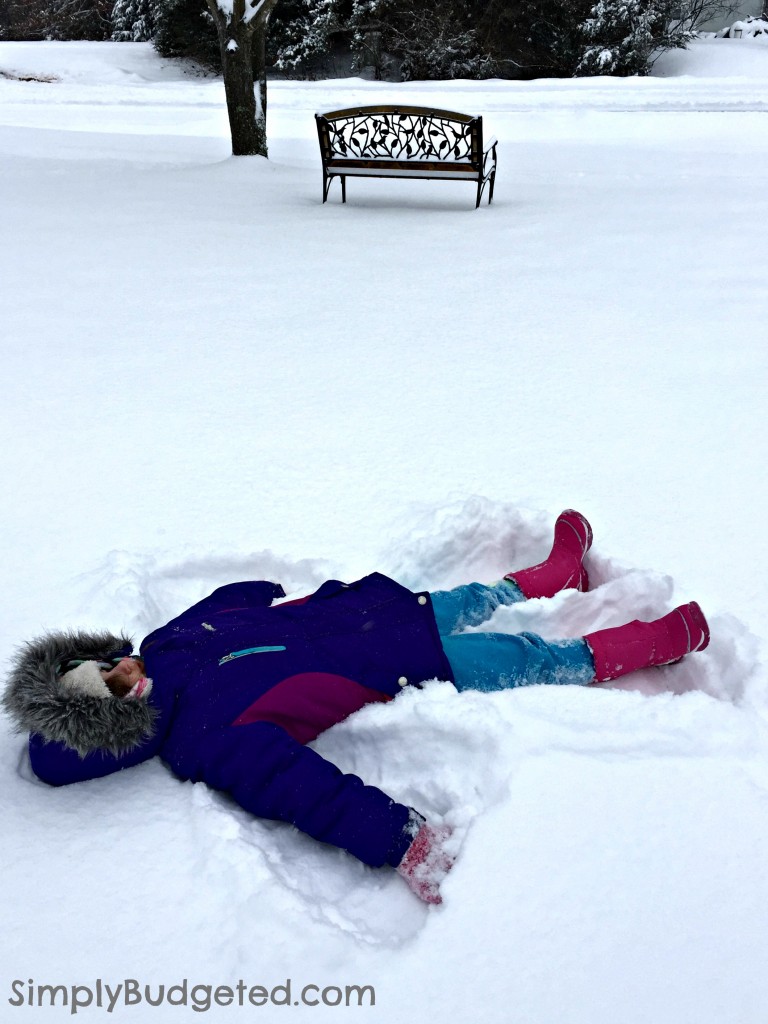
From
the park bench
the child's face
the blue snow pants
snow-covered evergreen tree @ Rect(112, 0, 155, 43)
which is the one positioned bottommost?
the blue snow pants

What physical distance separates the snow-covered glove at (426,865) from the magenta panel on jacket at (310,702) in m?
0.40

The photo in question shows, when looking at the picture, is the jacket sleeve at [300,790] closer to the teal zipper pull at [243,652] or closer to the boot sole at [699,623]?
the teal zipper pull at [243,652]

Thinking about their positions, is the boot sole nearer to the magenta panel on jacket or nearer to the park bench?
the magenta panel on jacket

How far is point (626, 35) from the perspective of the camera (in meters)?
17.9

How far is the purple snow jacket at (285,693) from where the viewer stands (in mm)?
1686

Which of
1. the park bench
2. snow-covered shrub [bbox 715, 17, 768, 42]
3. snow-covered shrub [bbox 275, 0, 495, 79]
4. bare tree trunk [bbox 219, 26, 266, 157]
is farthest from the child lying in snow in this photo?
snow-covered shrub [bbox 715, 17, 768, 42]

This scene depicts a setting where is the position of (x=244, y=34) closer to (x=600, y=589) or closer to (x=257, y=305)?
(x=257, y=305)

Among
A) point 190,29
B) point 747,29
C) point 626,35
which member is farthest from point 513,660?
point 190,29

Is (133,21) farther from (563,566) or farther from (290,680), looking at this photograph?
(290,680)

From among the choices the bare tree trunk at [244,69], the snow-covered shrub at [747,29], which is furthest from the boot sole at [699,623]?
the snow-covered shrub at [747,29]

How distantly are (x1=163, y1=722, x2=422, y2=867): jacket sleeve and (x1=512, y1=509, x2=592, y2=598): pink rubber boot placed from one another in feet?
3.14

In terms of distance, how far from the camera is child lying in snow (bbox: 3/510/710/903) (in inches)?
66.6

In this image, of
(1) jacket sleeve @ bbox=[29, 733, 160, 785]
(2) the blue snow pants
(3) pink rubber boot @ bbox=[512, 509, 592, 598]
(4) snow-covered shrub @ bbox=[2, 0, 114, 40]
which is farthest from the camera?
(4) snow-covered shrub @ bbox=[2, 0, 114, 40]

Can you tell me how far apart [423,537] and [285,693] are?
2.92 ft
